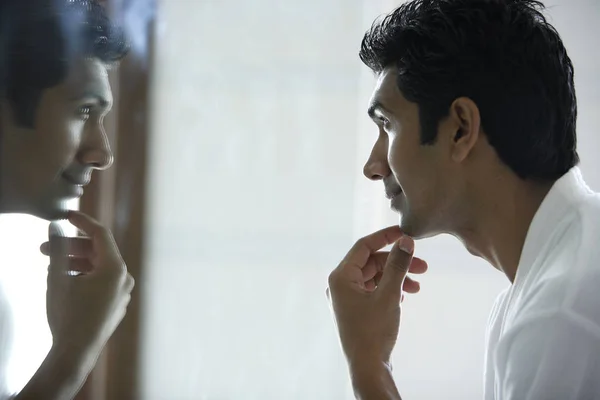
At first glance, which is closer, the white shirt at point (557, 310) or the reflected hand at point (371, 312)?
the white shirt at point (557, 310)

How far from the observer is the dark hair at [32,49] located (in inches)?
29.5

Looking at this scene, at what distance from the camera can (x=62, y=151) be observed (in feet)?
2.56

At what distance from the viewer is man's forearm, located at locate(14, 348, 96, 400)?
29.8 inches

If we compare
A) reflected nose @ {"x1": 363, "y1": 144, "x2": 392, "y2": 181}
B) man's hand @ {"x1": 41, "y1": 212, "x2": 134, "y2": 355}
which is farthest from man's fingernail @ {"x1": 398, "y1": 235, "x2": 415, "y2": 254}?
man's hand @ {"x1": 41, "y1": 212, "x2": 134, "y2": 355}

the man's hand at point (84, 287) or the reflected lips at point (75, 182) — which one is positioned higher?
the reflected lips at point (75, 182)

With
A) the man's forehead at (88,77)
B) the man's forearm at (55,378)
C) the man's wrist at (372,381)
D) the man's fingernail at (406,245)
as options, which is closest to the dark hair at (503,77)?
the man's fingernail at (406,245)

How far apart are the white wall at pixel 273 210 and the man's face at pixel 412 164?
216 mm

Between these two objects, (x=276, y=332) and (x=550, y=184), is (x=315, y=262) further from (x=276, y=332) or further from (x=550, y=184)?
(x=550, y=184)

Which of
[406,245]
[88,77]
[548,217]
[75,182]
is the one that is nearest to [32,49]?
[88,77]

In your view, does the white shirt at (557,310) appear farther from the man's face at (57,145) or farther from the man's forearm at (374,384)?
the man's face at (57,145)

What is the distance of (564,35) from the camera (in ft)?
3.25

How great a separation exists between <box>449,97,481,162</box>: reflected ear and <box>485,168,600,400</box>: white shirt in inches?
4.1

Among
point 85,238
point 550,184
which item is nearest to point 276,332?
point 85,238

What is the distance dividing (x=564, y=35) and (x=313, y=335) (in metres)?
0.61
